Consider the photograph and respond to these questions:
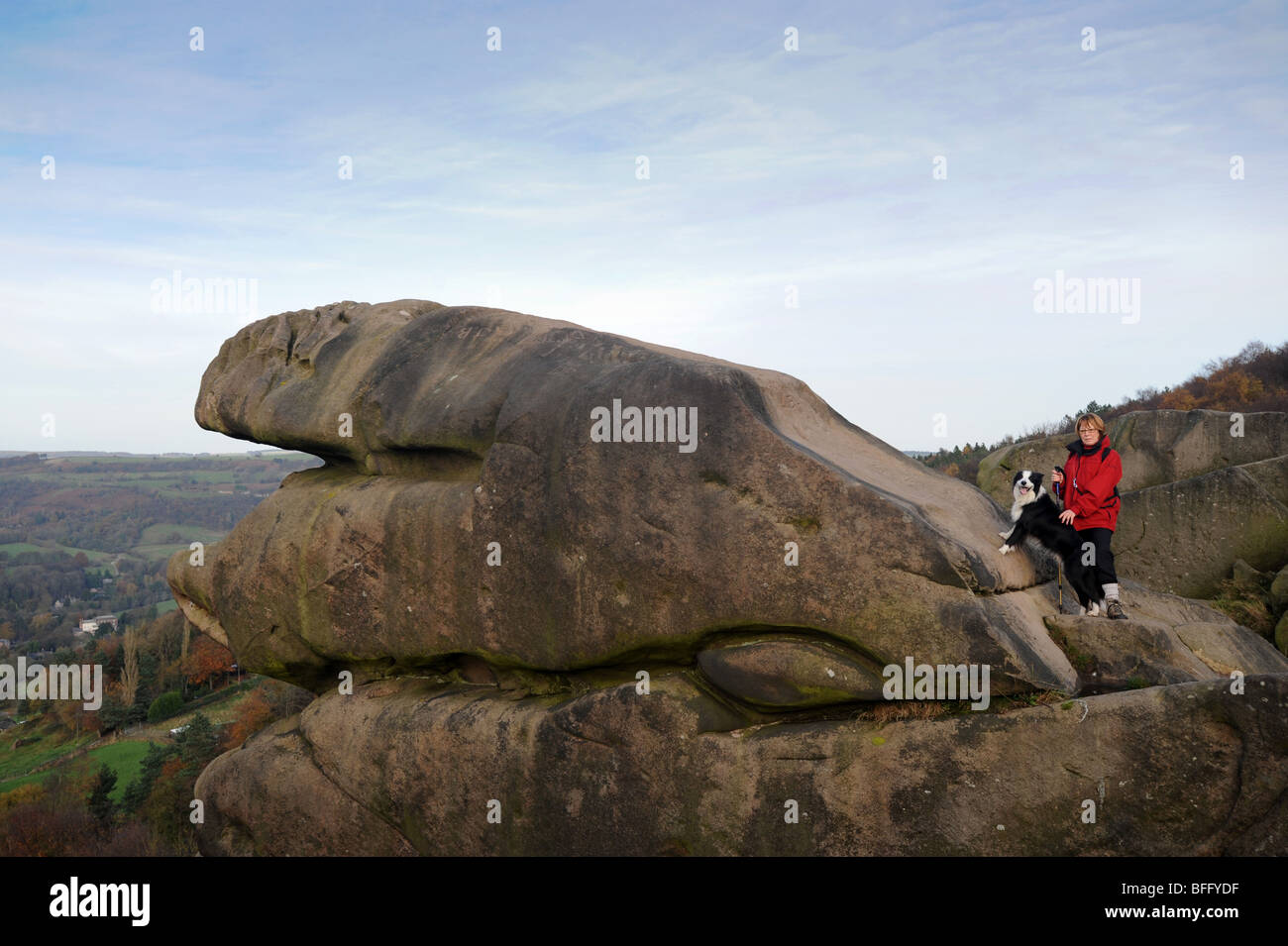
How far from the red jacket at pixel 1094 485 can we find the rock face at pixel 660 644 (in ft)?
2.92

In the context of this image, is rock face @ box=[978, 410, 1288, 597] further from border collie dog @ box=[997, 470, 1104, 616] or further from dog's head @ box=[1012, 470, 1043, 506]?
dog's head @ box=[1012, 470, 1043, 506]

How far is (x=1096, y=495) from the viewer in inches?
401

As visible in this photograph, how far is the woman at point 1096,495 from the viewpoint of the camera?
10.2 meters

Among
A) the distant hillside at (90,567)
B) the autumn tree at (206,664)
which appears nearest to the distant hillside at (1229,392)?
the autumn tree at (206,664)

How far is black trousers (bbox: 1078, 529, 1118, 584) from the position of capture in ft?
33.8

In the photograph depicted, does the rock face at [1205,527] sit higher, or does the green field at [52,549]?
the rock face at [1205,527]

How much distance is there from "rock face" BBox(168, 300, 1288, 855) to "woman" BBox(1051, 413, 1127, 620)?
2.18ft

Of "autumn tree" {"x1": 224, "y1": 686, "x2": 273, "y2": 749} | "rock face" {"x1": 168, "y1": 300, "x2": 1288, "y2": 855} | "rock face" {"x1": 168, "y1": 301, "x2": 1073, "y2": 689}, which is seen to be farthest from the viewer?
"autumn tree" {"x1": 224, "y1": 686, "x2": 273, "y2": 749}

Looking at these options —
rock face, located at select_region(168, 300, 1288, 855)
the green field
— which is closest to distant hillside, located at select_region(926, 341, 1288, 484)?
rock face, located at select_region(168, 300, 1288, 855)

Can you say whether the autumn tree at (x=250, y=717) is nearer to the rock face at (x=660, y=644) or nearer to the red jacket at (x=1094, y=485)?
the rock face at (x=660, y=644)

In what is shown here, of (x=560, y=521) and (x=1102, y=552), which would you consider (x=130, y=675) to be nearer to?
(x=560, y=521)

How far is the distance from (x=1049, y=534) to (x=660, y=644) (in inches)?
182

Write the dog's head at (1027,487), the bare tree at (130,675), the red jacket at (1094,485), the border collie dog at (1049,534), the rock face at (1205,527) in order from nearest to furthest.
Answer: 1. the red jacket at (1094,485)
2. the border collie dog at (1049,534)
3. the dog's head at (1027,487)
4. the rock face at (1205,527)
5. the bare tree at (130,675)
